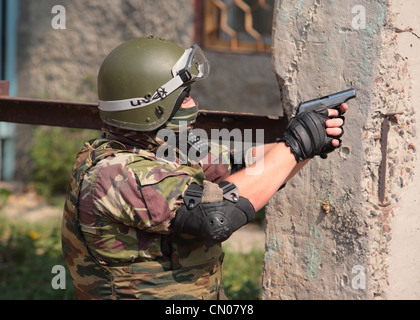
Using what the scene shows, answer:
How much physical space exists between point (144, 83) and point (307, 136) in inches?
22.8

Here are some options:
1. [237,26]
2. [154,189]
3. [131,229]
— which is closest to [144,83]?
Answer: [154,189]

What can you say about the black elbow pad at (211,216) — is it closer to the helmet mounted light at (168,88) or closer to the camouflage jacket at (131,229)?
the camouflage jacket at (131,229)

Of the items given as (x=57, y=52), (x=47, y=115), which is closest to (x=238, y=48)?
(x=57, y=52)

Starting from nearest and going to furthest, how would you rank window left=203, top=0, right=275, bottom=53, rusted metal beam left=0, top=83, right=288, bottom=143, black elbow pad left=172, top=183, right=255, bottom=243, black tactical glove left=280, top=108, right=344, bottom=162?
black elbow pad left=172, top=183, right=255, bottom=243
black tactical glove left=280, top=108, right=344, bottom=162
rusted metal beam left=0, top=83, right=288, bottom=143
window left=203, top=0, right=275, bottom=53

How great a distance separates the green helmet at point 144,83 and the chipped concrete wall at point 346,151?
525 mm

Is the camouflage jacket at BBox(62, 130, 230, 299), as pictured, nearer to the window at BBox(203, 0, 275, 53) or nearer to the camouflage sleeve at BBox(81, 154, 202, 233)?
the camouflage sleeve at BBox(81, 154, 202, 233)

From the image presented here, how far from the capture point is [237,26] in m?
5.46

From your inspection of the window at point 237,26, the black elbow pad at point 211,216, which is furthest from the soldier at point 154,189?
the window at point 237,26

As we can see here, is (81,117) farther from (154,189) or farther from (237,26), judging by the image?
(237,26)

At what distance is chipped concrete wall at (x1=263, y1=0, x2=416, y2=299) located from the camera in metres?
2.08

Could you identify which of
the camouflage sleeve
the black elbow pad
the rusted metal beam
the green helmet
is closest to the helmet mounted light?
the green helmet

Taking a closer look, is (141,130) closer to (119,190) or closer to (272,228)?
(119,190)

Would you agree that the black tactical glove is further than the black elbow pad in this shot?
Yes

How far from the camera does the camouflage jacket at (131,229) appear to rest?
174 centimetres
